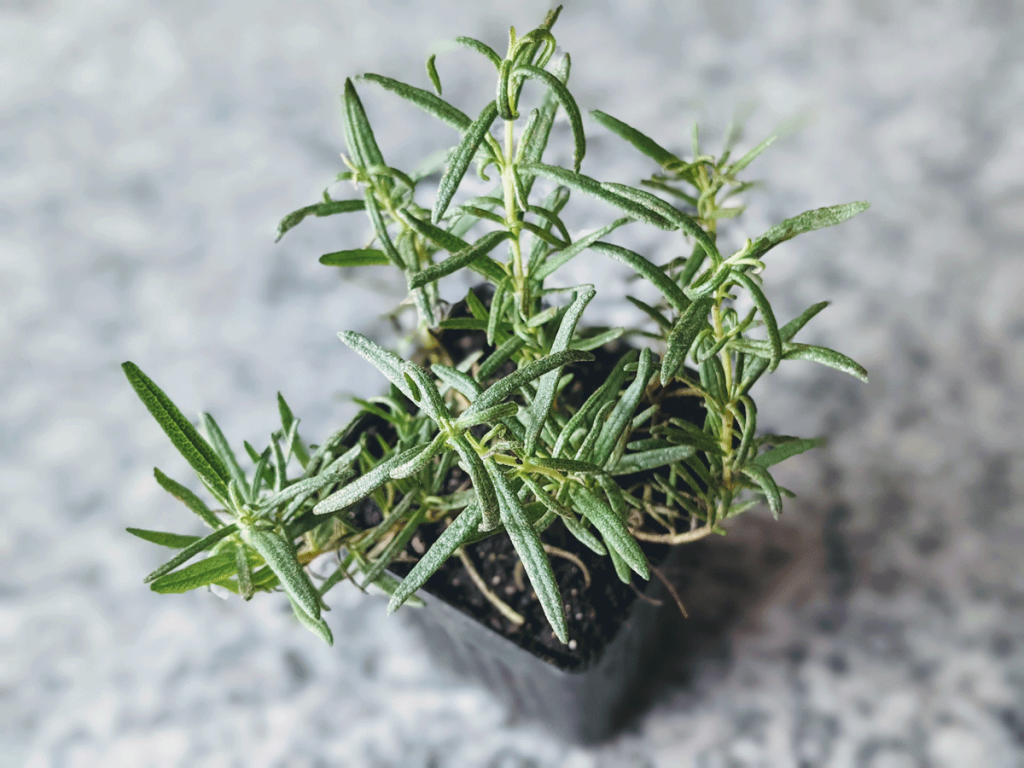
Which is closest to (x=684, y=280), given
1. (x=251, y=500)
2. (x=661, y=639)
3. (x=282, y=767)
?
(x=251, y=500)

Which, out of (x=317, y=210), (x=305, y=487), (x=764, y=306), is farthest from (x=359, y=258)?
(x=764, y=306)

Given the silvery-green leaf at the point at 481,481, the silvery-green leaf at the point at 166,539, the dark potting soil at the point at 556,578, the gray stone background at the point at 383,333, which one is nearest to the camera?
the silvery-green leaf at the point at 481,481

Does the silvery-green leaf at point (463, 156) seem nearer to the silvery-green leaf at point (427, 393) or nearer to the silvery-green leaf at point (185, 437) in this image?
the silvery-green leaf at point (427, 393)

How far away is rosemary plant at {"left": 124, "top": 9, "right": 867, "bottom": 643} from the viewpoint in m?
0.51

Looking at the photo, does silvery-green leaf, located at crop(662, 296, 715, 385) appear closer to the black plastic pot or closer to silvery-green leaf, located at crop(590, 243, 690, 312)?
silvery-green leaf, located at crop(590, 243, 690, 312)

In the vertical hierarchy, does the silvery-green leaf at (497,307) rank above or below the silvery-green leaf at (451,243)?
below

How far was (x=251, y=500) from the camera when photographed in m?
0.59

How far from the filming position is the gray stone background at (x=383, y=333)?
2.97 ft

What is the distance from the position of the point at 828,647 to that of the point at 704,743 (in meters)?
0.14

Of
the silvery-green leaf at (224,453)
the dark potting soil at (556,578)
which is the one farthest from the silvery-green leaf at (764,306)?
the silvery-green leaf at (224,453)

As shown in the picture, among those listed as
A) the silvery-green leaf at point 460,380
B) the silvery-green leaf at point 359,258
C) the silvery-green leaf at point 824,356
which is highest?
the silvery-green leaf at point 359,258

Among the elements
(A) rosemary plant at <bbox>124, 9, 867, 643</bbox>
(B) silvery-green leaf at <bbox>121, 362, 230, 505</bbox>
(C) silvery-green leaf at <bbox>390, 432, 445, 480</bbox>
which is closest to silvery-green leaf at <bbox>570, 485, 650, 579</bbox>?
(A) rosemary plant at <bbox>124, 9, 867, 643</bbox>

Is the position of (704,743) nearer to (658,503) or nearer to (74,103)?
(658,503)

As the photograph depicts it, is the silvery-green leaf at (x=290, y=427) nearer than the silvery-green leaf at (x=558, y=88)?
No
